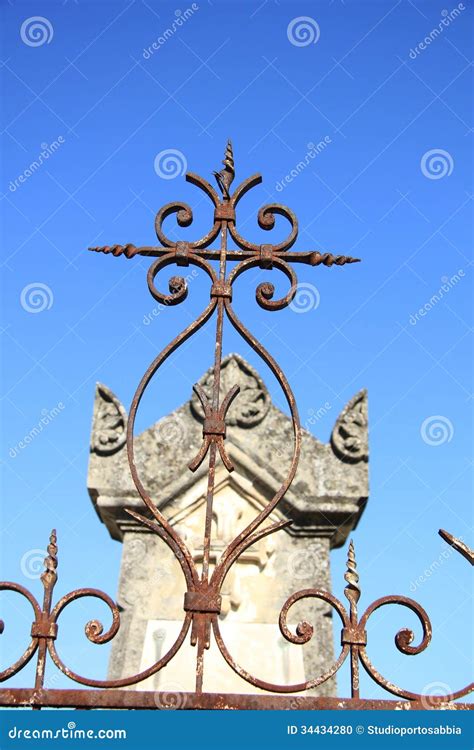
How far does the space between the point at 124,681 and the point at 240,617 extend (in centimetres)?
243

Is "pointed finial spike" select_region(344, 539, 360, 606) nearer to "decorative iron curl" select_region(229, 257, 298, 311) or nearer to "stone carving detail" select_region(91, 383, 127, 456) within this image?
"decorative iron curl" select_region(229, 257, 298, 311)

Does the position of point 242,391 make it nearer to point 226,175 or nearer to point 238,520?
point 238,520

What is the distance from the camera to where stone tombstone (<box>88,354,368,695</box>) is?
4582 mm

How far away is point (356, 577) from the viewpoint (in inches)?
100

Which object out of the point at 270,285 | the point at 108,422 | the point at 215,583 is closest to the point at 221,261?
the point at 270,285

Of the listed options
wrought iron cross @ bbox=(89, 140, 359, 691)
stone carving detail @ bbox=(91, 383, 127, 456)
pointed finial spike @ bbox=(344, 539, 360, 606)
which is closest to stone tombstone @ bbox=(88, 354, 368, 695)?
stone carving detail @ bbox=(91, 383, 127, 456)

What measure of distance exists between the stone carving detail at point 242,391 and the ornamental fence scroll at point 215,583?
231 centimetres

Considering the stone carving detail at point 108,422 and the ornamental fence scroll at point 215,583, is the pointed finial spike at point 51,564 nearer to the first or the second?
the ornamental fence scroll at point 215,583

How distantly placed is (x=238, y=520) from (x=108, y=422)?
3.27ft

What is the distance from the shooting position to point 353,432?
16.8ft

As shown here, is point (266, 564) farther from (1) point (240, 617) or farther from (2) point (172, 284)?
(2) point (172, 284)

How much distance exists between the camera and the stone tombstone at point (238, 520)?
15.0ft

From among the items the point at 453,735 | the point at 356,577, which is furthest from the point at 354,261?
the point at 453,735

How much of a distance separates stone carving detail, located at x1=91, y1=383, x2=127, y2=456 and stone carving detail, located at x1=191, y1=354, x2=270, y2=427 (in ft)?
1.54
